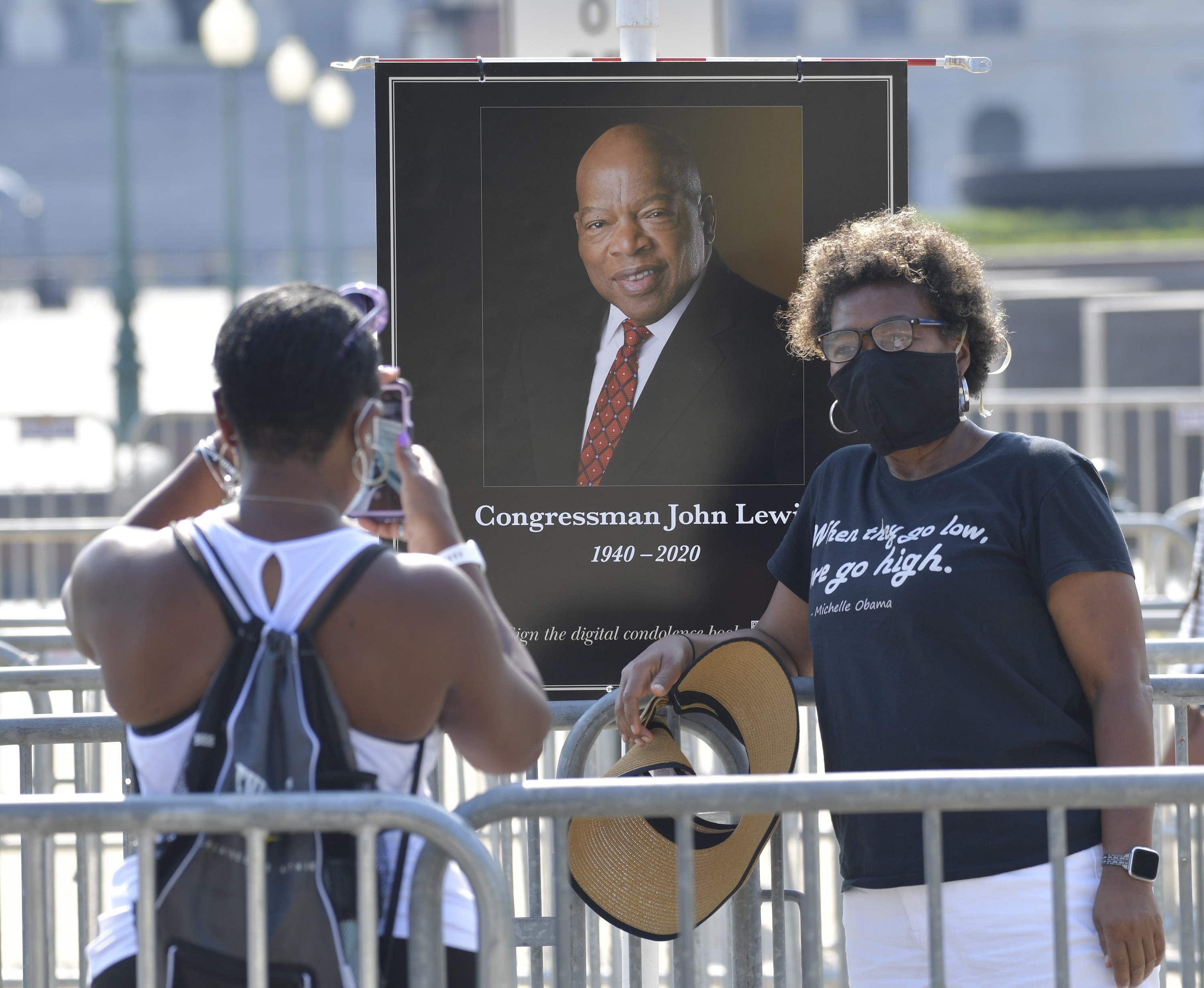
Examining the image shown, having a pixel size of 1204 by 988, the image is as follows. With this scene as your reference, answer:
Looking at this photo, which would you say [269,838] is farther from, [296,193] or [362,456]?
[296,193]

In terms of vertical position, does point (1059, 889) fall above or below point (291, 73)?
below

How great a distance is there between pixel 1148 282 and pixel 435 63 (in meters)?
18.6

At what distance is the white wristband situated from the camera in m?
2.28

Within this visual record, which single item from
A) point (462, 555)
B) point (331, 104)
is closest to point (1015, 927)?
point (462, 555)

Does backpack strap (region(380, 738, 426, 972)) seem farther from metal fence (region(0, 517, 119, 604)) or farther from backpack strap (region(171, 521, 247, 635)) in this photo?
metal fence (region(0, 517, 119, 604))

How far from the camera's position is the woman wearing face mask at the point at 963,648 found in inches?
103

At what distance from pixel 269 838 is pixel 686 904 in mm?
687

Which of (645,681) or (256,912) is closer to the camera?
(256,912)

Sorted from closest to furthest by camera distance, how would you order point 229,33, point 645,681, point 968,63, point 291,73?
point 645,681, point 968,63, point 229,33, point 291,73

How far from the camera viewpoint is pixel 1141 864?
2.58 m

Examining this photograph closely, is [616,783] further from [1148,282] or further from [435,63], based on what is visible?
[1148,282]

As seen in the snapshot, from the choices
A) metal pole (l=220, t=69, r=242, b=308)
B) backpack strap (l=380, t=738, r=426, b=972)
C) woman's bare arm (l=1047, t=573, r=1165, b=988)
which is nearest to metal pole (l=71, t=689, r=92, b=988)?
backpack strap (l=380, t=738, r=426, b=972)

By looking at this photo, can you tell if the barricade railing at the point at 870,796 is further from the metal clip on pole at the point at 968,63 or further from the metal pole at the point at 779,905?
the metal clip on pole at the point at 968,63

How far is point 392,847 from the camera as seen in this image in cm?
225
